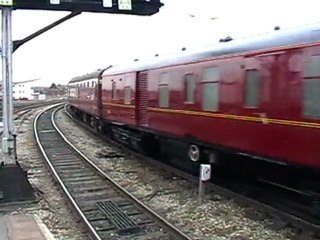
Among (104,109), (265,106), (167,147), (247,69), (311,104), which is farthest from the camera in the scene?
(104,109)

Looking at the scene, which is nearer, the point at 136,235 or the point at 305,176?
the point at 136,235

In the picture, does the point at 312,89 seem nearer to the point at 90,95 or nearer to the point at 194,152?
the point at 194,152

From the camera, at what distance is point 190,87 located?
36.2ft

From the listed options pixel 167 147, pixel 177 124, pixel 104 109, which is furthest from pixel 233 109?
pixel 104 109

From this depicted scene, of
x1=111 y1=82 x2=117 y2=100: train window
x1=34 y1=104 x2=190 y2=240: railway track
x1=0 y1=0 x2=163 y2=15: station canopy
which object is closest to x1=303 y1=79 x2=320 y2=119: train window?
x1=34 y1=104 x2=190 y2=240: railway track

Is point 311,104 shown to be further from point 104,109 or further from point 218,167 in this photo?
point 104,109

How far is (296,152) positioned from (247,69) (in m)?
1.95

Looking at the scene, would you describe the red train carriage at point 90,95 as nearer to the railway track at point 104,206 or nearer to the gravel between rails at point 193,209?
the railway track at point 104,206

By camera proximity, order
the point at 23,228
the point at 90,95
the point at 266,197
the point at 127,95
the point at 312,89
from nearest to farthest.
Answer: the point at 312,89 → the point at 23,228 → the point at 266,197 → the point at 127,95 → the point at 90,95

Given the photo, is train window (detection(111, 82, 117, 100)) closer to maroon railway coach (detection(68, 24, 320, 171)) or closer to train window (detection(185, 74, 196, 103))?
maroon railway coach (detection(68, 24, 320, 171))

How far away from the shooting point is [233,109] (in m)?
9.14

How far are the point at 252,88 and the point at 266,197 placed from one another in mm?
2204

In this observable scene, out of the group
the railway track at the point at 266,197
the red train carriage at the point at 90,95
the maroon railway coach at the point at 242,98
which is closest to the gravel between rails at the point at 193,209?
the railway track at the point at 266,197

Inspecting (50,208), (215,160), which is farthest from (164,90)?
(50,208)
